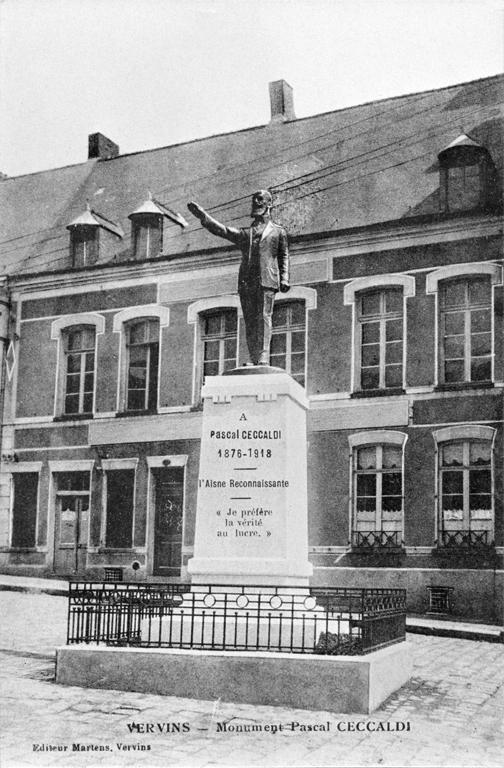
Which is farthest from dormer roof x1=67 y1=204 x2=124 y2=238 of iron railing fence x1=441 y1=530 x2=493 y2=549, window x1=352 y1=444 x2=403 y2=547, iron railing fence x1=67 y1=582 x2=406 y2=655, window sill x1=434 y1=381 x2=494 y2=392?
iron railing fence x1=67 y1=582 x2=406 y2=655

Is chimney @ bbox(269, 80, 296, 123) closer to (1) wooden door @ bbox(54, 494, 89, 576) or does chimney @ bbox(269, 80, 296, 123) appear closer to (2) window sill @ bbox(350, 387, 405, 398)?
(2) window sill @ bbox(350, 387, 405, 398)

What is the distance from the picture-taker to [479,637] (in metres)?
12.3

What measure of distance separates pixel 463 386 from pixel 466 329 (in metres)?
1.01

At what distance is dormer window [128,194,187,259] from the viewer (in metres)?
18.7

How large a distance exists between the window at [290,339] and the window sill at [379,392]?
116 centimetres

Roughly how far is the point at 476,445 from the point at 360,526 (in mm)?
2543

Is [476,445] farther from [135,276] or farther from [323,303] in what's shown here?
[135,276]

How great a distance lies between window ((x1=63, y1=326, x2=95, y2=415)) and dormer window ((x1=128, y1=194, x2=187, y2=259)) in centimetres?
203

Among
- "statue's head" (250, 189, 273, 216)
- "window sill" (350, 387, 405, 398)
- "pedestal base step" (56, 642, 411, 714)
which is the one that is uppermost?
"statue's head" (250, 189, 273, 216)

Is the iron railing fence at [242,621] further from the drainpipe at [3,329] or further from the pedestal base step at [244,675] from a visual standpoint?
the drainpipe at [3,329]

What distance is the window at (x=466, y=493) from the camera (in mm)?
14750

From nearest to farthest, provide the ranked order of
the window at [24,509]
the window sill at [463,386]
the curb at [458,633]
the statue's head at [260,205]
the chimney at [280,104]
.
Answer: the statue's head at [260,205] < the curb at [458,633] < the window sill at [463,386] < the window at [24,509] < the chimney at [280,104]

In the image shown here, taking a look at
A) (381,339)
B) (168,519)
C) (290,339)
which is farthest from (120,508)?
(381,339)

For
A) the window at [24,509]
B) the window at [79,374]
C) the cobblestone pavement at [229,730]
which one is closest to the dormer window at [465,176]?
the window at [79,374]
